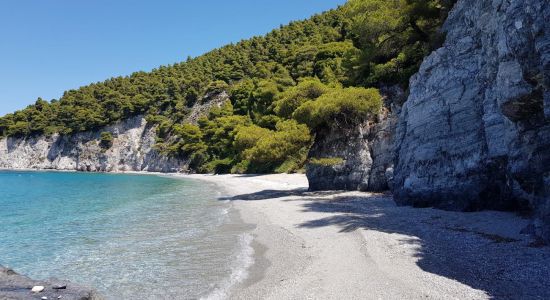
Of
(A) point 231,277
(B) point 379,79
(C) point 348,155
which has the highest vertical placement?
(B) point 379,79

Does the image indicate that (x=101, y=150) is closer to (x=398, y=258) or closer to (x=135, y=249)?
(x=135, y=249)

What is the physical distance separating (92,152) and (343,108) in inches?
3191

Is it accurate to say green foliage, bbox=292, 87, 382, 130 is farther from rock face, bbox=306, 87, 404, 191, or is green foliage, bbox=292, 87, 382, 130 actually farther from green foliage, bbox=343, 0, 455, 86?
green foliage, bbox=343, 0, 455, 86

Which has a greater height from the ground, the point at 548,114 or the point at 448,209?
the point at 548,114

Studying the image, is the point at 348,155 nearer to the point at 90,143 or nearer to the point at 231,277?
the point at 231,277

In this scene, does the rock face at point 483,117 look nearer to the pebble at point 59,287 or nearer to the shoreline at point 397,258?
the shoreline at point 397,258

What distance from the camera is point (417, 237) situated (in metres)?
10.8

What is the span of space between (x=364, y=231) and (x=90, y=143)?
297 ft

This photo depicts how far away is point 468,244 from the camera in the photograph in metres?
9.69

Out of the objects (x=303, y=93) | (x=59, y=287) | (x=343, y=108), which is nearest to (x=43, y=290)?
(x=59, y=287)

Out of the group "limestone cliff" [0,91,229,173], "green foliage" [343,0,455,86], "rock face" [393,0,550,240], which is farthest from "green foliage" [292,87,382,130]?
"limestone cliff" [0,91,229,173]

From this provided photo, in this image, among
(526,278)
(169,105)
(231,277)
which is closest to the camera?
(526,278)

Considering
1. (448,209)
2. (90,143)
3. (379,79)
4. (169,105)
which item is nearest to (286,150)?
(379,79)

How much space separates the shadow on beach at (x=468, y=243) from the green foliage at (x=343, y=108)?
835 centimetres
